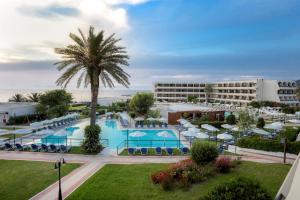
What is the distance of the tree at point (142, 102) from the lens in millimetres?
51469

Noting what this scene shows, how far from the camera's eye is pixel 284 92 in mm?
97688

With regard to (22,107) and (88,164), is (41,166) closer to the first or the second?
(88,164)

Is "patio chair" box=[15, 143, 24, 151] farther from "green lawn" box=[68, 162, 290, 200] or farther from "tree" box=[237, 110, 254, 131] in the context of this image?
"tree" box=[237, 110, 254, 131]

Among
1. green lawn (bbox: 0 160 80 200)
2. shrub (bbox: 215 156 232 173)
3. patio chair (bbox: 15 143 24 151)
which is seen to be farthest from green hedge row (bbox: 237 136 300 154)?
patio chair (bbox: 15 143 24 151)

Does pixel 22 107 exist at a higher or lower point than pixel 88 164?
higher

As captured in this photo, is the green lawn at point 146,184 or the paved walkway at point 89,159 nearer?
the green lawn at point 146,184

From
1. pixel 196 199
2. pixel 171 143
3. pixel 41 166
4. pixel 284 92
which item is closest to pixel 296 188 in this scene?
pixel 196 199

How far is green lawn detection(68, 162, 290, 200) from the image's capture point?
16094mm

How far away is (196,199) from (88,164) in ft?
37.2

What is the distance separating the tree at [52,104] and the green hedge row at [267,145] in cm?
3307

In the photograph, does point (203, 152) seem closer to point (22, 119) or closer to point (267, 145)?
point (267, 145)

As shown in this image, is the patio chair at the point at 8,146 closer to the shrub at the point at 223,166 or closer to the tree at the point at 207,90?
the shrub at the point at 223,166

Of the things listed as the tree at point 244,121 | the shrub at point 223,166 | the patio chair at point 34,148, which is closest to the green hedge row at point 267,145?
the tree at point 244,121

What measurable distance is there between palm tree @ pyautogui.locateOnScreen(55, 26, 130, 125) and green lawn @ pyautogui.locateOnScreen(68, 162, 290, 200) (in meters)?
9.95
